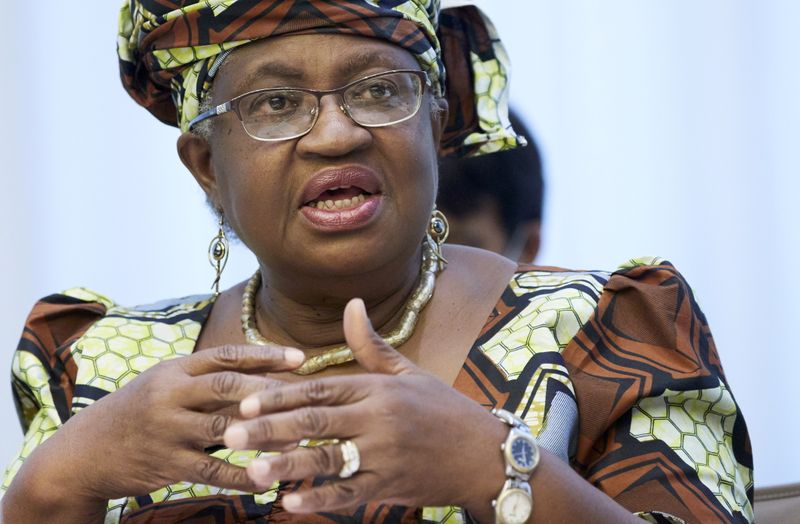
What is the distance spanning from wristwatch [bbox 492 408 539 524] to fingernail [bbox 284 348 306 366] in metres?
0.30

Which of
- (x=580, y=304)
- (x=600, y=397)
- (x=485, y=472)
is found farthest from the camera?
(x=580, y=304)

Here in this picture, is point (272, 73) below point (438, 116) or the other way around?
the other way around

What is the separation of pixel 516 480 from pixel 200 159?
3.18 feet

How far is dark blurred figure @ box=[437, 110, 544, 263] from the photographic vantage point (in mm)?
3281

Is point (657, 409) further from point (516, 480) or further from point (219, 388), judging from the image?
point (219, 388)

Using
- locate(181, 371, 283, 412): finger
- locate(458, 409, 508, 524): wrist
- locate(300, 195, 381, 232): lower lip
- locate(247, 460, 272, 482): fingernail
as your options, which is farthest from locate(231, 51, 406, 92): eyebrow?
locate(247, 460, 272, 482): fingernail

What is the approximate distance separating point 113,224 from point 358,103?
222 cm

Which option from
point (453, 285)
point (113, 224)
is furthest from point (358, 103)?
point (113, 224)

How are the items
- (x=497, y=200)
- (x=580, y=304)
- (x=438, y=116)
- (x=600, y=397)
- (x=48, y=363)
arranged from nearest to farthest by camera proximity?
1. (x=600, y=397)
2. (x=580, y=304)
3. (x=438, y=116)
4. (x=48, y=363)
5. (x=497, y=200)

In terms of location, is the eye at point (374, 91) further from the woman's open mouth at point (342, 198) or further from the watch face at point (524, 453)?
the watch face at point (524, 453)

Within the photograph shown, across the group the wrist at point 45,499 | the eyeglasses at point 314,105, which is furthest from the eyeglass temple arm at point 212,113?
the wrist at point 45,499

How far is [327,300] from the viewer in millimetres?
2211

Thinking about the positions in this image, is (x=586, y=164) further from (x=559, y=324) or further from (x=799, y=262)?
(x=559, y=324)

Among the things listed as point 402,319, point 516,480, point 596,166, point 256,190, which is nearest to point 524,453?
point 516,480
